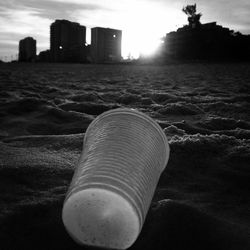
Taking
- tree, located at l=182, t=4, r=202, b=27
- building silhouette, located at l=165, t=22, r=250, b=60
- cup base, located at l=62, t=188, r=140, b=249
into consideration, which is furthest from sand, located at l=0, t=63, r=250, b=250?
tree, located at l=182, t=4, r=202, b=27

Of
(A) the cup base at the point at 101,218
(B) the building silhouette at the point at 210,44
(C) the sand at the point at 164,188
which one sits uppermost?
(B) the building silhouette at the point at 210,44

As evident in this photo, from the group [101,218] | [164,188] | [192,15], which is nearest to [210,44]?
[192,15]

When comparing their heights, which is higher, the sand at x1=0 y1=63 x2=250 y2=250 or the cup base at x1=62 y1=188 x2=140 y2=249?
the cup base at x1=62 y1=188 x2=140 y2=249

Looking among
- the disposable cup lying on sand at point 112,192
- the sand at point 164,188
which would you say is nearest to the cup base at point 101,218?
the disposable cup lying on sand at point 112,192

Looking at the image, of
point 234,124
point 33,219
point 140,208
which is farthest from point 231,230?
point 234,124

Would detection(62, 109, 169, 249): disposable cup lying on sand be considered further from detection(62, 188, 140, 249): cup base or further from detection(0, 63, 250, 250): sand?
detection(0, 63, 250, 250): sand

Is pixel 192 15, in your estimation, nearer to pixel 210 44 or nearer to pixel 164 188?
pixel 210 44

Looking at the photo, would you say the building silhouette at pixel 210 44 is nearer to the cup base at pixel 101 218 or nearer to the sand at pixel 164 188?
the sand at pixel 164 188
